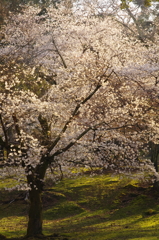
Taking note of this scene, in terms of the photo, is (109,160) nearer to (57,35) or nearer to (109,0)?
(57,35)

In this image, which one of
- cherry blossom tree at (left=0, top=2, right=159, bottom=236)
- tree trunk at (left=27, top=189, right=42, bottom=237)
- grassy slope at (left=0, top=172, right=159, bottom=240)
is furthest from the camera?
grassy slope at (left=0, top=172, right=159, bottom=240)

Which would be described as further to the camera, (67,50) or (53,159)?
(67,50)

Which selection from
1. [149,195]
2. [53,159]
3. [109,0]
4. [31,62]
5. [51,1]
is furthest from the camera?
[51,1]

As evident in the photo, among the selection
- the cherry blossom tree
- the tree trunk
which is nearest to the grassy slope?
the tree trunk

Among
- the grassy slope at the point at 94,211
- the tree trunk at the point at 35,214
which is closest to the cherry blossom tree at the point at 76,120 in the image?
the tree trunk at the point at 35,214

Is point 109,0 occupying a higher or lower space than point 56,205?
higher

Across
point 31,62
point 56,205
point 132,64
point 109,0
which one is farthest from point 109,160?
point 109,0

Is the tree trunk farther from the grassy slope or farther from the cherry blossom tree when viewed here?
the grassy slope

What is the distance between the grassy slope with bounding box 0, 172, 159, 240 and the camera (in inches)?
661

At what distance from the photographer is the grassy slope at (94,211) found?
16.8 meters

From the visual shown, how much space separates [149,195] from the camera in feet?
77.3

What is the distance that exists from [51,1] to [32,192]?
32.3 metres

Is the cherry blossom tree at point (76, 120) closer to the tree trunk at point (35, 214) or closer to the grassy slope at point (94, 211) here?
the tree trunk at point (35, 214)

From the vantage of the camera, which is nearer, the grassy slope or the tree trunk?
the tree trunk
